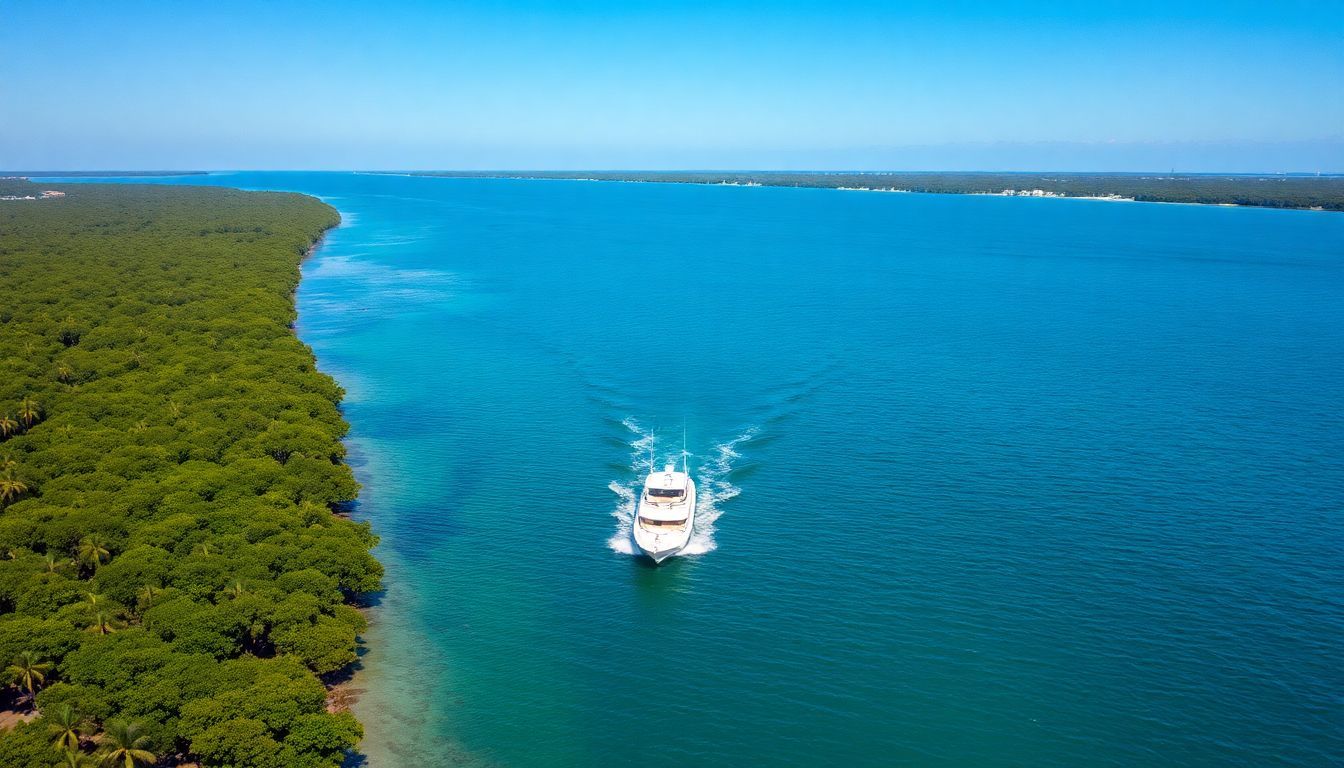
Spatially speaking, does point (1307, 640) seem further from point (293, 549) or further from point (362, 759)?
point (293, 549)

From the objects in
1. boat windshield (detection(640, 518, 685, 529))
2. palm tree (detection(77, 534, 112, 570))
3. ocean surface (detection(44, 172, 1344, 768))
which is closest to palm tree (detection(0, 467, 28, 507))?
palm tree (detection(77, 534, 112, 570))

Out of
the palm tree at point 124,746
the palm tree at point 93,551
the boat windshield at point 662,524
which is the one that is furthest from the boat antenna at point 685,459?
the palm tree at point 124,746

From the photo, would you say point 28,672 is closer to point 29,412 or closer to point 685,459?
point 29,412

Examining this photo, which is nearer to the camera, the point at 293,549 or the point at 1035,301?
the point at 293,549

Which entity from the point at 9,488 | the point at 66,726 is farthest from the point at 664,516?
the point at 9,488

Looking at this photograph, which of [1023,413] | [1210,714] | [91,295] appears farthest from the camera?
[91,295]

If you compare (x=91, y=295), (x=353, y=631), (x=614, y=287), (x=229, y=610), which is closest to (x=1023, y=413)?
(x=353, y=631)
